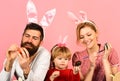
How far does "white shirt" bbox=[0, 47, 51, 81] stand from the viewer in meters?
1.68

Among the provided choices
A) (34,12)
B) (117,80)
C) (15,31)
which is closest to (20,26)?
(15,31)

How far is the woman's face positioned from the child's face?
0.54 ft

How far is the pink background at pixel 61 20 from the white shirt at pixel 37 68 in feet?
0.44

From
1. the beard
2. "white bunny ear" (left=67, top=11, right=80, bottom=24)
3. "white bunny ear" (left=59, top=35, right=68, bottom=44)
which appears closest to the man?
the beard

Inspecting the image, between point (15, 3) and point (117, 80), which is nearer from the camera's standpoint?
point (117, 80)

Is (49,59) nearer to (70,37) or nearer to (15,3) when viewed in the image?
(70,37)

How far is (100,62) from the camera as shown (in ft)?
5.89

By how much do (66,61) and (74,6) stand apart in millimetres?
363

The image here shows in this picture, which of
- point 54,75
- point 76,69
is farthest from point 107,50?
point 54,75

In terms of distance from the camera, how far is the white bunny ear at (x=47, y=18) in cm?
177

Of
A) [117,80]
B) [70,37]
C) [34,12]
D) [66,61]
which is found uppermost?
[34,12]

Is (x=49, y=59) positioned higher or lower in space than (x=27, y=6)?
lower

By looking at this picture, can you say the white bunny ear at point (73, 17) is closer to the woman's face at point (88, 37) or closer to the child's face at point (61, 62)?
the woman's face at point (88, 37)

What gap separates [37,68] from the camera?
1.69 meters
